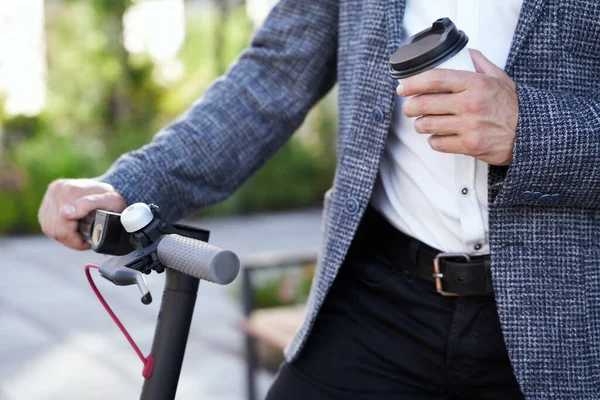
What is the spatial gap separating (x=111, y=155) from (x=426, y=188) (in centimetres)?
919

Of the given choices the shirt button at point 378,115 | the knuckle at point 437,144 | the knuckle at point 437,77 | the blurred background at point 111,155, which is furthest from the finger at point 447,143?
the blurred background at point 111,155

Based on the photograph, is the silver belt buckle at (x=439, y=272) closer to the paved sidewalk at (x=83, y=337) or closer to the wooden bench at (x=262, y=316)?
the wooden bench at (x=262, y=316)

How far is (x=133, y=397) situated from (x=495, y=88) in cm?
341

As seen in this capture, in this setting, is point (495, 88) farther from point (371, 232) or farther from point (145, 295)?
point (145, 295)

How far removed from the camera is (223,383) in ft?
14.9

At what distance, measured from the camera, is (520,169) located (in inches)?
51.6

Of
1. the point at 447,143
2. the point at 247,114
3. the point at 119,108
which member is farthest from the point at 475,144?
the point at 119,108

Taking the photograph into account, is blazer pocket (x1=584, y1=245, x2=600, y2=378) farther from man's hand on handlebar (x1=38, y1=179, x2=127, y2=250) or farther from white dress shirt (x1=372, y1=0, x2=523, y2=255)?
man's hand on handlebar (x1=38, y1=179, x2=127, y2=250)

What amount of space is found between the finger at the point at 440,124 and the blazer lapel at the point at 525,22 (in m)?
0.20

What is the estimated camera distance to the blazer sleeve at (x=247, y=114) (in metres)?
1.65

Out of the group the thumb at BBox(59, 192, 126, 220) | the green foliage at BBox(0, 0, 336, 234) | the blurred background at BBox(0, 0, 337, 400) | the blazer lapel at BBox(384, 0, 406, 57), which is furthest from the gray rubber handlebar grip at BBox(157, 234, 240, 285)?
the green foliage at BBox(0, 0, 336, 234)

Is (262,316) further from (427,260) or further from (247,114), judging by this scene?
(427,260)

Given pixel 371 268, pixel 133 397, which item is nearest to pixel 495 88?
pixel 371 268

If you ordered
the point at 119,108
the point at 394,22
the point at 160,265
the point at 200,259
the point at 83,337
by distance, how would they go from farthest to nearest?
the point at 119,108 < the point at 83,337 < the point at 394,22 < the point at 160,265 < the point at 200,259
